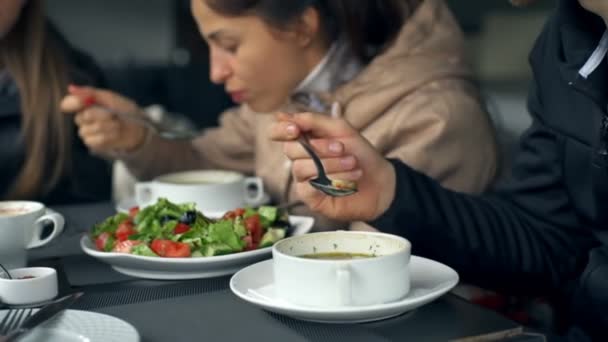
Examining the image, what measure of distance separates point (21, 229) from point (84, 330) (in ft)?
1.10

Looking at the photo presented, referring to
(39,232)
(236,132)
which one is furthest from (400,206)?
(236,132)

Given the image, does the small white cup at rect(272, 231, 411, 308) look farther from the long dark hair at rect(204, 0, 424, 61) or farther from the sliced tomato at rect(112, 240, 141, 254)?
the long dark hair at rect(204, 0, 424, 61)

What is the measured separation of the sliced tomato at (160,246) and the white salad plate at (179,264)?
0.02 metres

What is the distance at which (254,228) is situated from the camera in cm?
117

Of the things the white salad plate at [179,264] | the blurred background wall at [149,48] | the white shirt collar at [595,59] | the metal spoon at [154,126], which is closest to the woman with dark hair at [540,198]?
the white shirt collar at [595,59]

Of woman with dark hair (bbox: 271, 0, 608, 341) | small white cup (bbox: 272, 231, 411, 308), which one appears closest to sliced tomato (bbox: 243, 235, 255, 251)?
Answer: woman with dark hair (bbox: 271, 0, 608, 341)

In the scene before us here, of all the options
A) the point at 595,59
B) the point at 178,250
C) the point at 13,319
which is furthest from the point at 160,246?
the point at 595,59

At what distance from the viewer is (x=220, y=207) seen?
1.44 metres

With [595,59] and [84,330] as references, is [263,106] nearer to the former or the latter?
[595,59]

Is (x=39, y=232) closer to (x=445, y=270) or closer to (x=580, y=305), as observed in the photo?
(x=445, y=270)

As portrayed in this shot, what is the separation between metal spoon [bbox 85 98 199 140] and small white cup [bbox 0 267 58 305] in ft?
2.49

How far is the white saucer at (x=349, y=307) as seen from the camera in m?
0.86

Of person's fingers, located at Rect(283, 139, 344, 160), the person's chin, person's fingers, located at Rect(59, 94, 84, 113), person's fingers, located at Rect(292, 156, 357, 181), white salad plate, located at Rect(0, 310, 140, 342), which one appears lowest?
white salad plate, located at Rect(0, 310, 140, 342)

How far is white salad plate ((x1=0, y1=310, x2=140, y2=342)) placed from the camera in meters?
0.82
